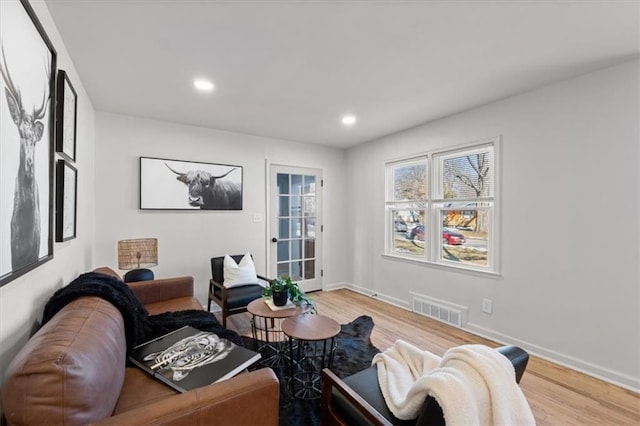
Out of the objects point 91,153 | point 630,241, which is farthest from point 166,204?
point 630,241

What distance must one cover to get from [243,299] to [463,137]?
2945 mm

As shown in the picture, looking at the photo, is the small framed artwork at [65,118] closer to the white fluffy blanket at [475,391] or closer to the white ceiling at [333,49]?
the white ceiling at [333,49]

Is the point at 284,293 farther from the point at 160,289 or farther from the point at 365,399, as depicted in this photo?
the point at 160,289

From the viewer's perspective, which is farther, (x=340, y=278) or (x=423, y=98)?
(x=340, y=278)

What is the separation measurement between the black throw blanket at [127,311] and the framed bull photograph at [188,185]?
Result: 5.48ft

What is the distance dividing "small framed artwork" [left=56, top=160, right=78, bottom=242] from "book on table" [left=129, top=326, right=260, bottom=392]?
88 centimetres

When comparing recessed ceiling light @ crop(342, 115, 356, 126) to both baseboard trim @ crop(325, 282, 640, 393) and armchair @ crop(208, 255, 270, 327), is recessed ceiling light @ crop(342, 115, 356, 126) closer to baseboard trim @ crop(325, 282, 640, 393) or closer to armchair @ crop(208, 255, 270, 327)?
armchair @ crop(208, 255, 270, 327)

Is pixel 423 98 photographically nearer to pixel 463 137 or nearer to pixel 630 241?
pixel 463 137

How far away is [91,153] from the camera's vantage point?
293cm

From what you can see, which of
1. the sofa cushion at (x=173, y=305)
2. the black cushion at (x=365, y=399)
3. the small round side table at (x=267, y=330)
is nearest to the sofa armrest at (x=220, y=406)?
the black cushion at (x=365, y=399)

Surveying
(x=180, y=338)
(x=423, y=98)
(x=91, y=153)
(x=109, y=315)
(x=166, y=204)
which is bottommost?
(x=180, y=338)

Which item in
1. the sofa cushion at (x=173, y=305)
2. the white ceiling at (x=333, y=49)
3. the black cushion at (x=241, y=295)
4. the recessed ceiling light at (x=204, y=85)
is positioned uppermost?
the white ceiling at (x=333, y=49)

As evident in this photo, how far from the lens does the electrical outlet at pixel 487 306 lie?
9.64 ft

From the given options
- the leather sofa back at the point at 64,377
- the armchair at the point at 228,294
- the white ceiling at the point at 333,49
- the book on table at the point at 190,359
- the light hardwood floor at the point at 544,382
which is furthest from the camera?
the armchair at the point at 228,294
